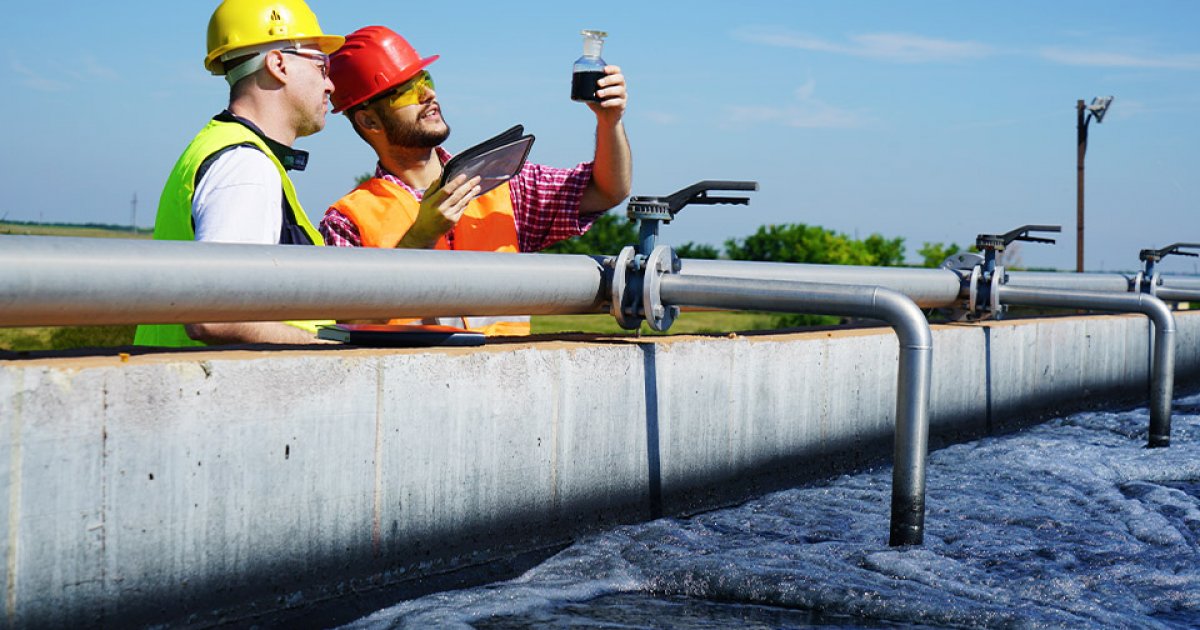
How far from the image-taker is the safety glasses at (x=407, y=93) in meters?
4.43

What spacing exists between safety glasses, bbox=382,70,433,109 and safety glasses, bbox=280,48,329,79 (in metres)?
0.52

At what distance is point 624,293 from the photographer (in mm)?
4242

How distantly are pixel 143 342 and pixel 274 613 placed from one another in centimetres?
100

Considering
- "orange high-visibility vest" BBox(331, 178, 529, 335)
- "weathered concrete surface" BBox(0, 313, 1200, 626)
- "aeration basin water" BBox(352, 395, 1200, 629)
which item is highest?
"orange high-visibility vest" BBox(331, 178, 529, 335)

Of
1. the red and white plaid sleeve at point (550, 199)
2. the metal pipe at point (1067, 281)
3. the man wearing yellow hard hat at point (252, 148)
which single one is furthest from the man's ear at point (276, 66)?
the metal pipe at point (1067, 281)

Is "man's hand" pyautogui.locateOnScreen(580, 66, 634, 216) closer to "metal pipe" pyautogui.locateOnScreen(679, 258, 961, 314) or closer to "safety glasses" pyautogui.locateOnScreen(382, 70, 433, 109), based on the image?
"metal pipe" pyautogui.locateOnScreen(679, 258, 961, 314)

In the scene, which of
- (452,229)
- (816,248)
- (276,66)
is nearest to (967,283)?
(452,229)

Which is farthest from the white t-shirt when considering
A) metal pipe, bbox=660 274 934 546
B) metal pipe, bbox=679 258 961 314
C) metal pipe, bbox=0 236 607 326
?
metal pipe, bbox=679 258 961 314

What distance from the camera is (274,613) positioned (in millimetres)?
3021

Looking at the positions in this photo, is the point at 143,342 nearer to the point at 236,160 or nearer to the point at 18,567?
the point at 236,160

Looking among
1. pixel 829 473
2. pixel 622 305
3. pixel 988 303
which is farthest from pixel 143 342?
pixel 988 303

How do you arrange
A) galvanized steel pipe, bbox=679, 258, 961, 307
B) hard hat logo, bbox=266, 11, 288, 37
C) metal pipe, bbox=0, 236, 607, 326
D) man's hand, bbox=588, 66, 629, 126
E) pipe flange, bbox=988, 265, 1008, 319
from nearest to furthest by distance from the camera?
1. metal pipe, bbox=0, 236, 607, 326
2. hard hat logo, bbox=266, 11, 288, 37
3. man's hand, bbox=588, 66, 629, 126
4. galvanized steel pipe, bbox=679, 258, 961, 307
5. pipe flange, bbox=988, 265, 1008, 319

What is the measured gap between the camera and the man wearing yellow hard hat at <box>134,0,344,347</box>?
11.1 feet

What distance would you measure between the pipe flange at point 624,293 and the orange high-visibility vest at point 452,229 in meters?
0.44
